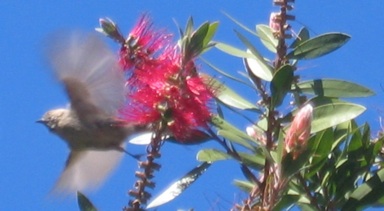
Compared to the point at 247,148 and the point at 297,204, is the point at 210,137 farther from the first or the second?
the point at 297,204

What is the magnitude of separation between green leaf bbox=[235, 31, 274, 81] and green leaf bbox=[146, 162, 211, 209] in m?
0.25

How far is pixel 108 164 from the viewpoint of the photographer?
9.31ft

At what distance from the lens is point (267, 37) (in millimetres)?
2086

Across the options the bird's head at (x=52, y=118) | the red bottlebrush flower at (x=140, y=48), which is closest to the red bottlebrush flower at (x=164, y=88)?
the red bottlebrush flower at (x=140, y=48)

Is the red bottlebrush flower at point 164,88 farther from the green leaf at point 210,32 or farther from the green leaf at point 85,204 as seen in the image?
the green leaf at point 85,204

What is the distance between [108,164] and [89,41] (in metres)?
0.62

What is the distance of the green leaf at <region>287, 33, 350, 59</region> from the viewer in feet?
6.68

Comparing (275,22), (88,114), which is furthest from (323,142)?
(88,114)

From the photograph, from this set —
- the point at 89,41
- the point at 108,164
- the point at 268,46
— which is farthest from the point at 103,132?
the point at 268,46

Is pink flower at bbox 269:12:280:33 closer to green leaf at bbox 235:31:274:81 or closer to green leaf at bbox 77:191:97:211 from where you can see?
green leaf at bbox 235:31:274:81

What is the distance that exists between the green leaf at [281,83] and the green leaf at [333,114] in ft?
0.28

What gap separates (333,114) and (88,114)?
1298 mm

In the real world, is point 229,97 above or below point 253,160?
above

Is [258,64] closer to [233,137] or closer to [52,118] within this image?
[233,137]
